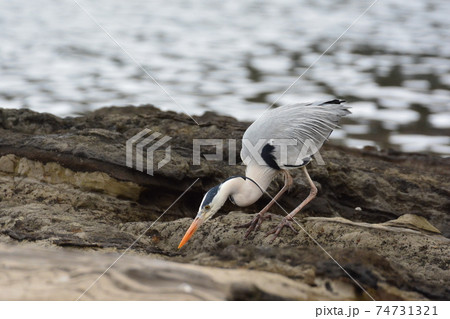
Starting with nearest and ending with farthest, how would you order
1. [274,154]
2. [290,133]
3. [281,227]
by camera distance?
[281,227]
[274,154]
[290,133]

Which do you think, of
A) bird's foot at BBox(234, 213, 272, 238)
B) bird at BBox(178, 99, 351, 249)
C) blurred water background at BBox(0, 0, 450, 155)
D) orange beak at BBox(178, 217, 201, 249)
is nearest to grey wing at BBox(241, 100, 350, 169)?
bird at BBox(178, 99, 351, 249)

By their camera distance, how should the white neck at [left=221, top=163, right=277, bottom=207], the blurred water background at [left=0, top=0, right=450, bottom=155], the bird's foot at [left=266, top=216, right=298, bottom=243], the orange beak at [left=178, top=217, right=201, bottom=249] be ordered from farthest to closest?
the blurred water background at [left=0, top=0, right=450, bottom=155] < the white neck at [left=221, top=163, right=277, bottom=207] < the bird's foot at [left=266, top=216, right=298, bottom=243] < the orange beak at [left=178, top=217, right=201, bottom=249]

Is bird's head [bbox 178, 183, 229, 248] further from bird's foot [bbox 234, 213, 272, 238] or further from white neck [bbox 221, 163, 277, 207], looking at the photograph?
bird's foot [bbox 234, 213, 272, 238]

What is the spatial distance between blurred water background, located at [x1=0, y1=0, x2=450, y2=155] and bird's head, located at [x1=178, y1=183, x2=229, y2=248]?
15.1 feet

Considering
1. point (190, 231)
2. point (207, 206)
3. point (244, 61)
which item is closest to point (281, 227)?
point (207, 206)

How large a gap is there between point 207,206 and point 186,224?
0.29m

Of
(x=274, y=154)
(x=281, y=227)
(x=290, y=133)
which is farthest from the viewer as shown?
(x=290, y=133)

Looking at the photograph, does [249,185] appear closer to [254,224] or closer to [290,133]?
[254,224]

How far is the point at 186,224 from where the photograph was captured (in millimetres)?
5047

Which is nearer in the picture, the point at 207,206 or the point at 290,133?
the point at 207,206

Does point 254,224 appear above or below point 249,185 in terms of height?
below

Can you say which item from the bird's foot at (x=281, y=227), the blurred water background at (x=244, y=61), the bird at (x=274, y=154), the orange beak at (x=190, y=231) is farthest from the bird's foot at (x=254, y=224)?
the blurred water background at (x=244, y=61)

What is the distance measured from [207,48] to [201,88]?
9.35 ft

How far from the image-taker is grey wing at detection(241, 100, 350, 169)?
5.22m
